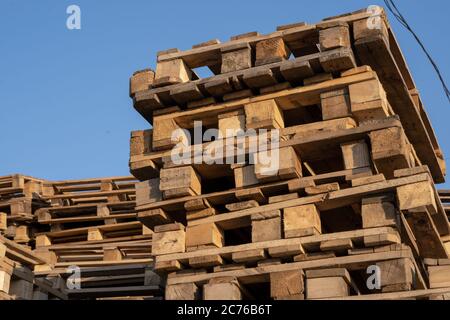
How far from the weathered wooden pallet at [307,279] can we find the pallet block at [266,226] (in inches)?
10.1

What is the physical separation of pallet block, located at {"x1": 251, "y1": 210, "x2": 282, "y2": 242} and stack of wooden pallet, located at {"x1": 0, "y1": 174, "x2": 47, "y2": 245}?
643 cm

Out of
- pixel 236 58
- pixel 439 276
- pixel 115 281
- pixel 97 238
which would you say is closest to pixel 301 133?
pixel 236 58

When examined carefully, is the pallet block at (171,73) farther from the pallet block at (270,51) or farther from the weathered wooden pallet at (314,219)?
the weathered wooden pallet at (314,219)

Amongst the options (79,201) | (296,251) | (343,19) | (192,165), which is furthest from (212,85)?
(79,201)

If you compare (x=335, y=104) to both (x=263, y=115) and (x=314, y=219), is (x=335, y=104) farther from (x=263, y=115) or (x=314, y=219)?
(x=314, y=219)

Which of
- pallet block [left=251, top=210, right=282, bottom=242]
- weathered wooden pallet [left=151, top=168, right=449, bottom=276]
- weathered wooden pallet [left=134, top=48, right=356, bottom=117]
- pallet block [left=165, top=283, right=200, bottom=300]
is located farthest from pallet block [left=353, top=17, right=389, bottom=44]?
pallet block [left=165, top=283, right=200, bottom=300]

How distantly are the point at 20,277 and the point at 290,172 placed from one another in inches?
135

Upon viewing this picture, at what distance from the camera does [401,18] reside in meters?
8.12

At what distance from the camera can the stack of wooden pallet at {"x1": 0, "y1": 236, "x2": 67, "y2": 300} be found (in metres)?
9.27

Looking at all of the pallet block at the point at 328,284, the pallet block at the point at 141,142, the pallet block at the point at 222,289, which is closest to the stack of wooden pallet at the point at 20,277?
the pallet block at the point at 141,142

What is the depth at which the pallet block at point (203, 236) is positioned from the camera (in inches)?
316

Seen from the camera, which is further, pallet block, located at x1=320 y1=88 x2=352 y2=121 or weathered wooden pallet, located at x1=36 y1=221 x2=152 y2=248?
weathered wooden pallet, located at x1=36 y1=221 x2=152 y2=248

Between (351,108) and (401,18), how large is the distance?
93cm

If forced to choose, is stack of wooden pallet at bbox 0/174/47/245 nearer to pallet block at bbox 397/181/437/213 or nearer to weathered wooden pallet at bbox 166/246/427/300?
weathered wooden pallet at bbox 166/246/427/300
